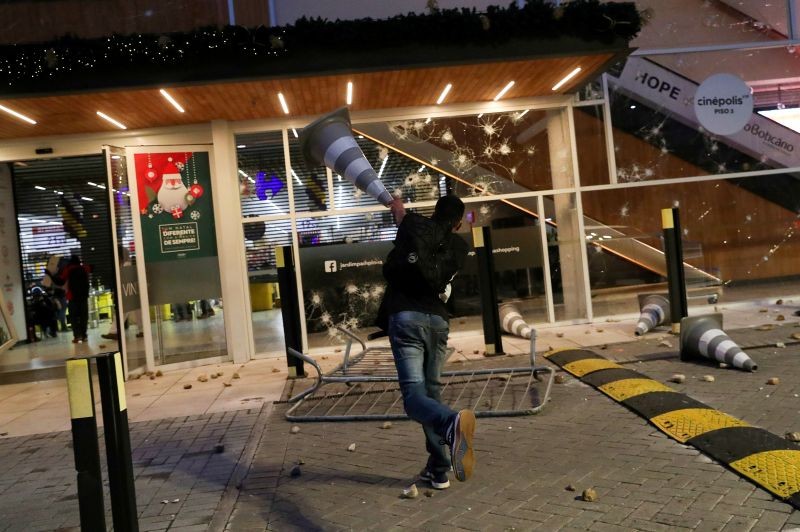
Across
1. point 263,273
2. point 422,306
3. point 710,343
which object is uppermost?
point 263,273

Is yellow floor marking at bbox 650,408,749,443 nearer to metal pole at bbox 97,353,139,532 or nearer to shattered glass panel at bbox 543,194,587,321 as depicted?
metal pole at bbox 97,353,139,532

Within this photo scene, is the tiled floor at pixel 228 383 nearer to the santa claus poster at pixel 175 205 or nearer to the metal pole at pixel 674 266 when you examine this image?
the metal pole at pixel 674 266

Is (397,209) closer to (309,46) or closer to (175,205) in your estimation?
(309,46)

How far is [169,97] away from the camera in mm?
8680

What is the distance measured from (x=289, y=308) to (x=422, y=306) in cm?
422

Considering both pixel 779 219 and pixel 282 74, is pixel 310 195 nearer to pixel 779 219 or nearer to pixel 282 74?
pixel 282 74

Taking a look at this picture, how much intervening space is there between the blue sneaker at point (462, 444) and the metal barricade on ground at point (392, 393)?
2183 millimetres

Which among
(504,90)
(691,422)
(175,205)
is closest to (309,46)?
(504,90)

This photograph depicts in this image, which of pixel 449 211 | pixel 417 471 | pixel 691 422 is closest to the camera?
pixel 449 211

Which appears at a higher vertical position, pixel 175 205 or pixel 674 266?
pixel 175 205

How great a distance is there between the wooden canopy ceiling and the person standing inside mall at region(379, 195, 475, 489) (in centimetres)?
456

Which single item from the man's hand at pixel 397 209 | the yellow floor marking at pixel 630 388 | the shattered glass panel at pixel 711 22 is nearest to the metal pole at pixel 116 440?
the man's hand at pixel 397 209

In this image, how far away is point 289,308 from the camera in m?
8.39

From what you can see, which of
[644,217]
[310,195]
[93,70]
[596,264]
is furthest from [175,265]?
[644,217]
